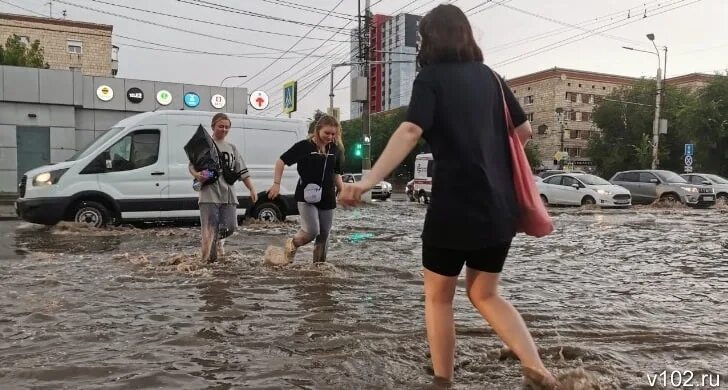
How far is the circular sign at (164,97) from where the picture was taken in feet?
77.0

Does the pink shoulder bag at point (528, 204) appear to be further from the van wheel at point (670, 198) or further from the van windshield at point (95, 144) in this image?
the van wheel at point (670, 198)

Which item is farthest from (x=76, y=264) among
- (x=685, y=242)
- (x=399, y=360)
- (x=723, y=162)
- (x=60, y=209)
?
(x=723, y=162)

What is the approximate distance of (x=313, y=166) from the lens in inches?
243

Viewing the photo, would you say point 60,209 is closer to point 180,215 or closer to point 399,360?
point 180,215

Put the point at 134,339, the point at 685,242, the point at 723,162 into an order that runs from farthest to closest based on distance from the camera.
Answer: the point at 723,162 < the point at 685,242 < the point at 134,339

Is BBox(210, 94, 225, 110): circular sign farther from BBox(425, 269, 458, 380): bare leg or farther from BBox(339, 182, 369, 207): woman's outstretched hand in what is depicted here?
BBox(425, 269, 458, 380): bare leg

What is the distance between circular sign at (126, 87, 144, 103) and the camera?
22.9 metres

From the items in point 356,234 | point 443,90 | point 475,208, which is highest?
point 443,90

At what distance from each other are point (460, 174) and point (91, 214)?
971 centimetres

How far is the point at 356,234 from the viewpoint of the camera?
1137 cm

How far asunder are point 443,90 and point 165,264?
16.7ft

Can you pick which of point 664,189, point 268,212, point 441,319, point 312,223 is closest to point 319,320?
point 441,319

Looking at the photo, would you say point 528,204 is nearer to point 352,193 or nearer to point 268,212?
point 352,193

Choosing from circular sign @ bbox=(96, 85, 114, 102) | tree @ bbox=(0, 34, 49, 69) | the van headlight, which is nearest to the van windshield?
the van headlight
